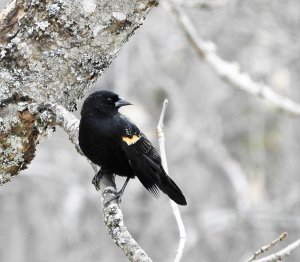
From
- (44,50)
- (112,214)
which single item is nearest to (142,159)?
(44,50)

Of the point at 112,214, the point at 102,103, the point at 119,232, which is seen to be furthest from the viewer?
the point at 102,103

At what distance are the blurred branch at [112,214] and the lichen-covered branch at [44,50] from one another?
7 cm

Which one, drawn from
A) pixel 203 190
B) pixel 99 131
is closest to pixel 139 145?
pixel 99 131

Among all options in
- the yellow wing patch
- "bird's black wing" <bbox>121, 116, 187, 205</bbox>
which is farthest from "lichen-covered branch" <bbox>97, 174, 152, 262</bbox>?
the yellow wing patch

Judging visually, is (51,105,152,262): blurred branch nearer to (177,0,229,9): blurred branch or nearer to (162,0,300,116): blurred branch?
(162,0,300,116): blurred branch

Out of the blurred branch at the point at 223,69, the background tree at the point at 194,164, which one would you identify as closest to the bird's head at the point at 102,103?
the blurred branch at the point at 223,69

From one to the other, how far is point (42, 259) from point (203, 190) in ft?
9.06

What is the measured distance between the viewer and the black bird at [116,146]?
3514 mm

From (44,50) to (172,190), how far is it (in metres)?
0.89

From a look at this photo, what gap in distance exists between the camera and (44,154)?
34.8ft

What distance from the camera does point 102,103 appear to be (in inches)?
151

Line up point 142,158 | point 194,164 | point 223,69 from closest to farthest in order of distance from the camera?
point 142,158, point 223,69, point 194,164

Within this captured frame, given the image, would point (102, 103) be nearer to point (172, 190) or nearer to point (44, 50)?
point (172, 190)

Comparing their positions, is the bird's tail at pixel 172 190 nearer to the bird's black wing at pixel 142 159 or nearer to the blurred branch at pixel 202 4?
the bird's black wing at pixel 142 159
